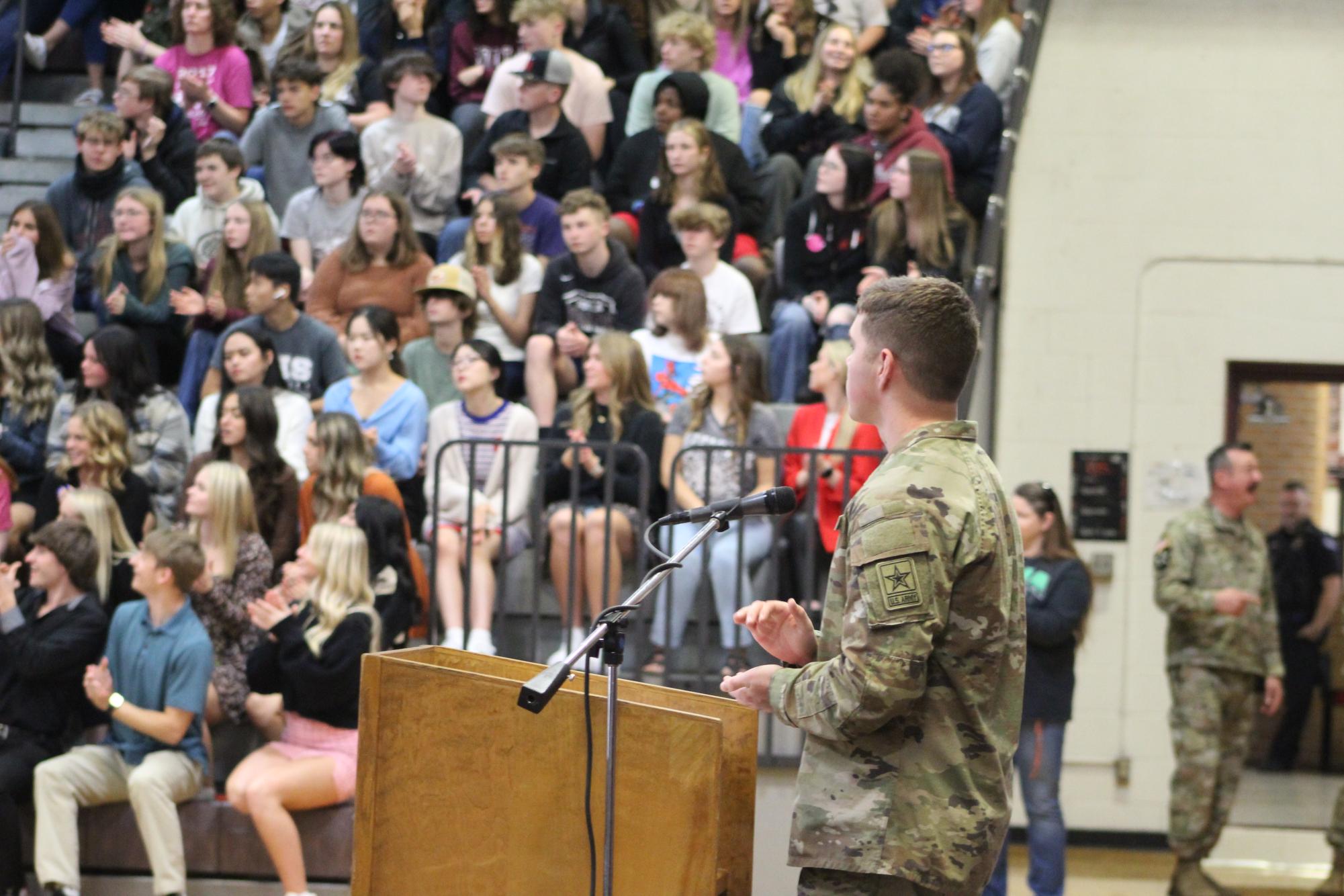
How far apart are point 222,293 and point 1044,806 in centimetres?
481

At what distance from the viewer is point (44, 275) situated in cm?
840

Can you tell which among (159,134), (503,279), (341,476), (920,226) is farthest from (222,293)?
(920,226)

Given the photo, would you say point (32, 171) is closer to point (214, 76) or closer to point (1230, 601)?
point (214, 76)

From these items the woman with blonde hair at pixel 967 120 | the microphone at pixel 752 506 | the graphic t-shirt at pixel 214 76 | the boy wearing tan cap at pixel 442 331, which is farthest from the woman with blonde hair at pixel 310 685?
the graphic t-shirt at pixel 214 76

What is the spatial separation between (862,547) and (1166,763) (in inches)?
261

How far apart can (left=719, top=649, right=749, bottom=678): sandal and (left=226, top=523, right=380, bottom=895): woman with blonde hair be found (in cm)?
137

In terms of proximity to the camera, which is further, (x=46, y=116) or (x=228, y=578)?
(x=46, y=116)

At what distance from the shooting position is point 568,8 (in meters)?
9.98

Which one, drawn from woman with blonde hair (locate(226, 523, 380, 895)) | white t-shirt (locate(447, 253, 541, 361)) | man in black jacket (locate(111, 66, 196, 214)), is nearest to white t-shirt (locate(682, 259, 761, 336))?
white t-shirt (locate(447, 253, 541, 361))

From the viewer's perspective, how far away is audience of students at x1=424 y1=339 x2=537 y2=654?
21.3 feet

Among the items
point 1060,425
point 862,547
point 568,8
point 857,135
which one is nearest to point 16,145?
point 568,8

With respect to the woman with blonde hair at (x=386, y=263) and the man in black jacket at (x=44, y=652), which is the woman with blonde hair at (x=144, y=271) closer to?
the woman with blonde hair at (x=386, y=263)

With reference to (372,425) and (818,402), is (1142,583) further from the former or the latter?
(372,425)

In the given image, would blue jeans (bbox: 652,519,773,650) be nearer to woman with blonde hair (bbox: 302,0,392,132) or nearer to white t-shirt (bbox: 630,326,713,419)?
white t-shirt (bbox: 630,326,713,419)
